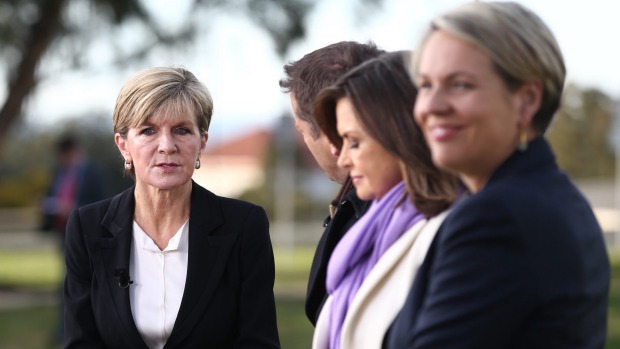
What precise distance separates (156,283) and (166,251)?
0.11 meters

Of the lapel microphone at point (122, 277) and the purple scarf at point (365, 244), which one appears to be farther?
the lapel microphone at point (122, 277)

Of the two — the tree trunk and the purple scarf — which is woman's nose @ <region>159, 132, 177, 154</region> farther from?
the tree trunk

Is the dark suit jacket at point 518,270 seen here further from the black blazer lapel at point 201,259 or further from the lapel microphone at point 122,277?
the lapel microphone at point 122,277

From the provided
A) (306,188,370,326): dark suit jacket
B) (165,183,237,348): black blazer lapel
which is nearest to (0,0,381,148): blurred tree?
(165,183,237,348): black blazer lapel

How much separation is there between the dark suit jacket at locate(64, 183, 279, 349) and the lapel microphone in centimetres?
1

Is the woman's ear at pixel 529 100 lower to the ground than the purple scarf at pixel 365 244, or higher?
higher

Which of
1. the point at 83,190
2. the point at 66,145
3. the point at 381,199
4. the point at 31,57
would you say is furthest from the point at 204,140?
the point at 31,57

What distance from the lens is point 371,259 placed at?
238cm

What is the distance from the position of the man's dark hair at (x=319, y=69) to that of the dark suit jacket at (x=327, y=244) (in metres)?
0.25

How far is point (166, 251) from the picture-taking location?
11.1 ft

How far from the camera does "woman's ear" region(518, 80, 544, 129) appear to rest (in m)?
1.96

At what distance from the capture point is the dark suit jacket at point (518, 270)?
1876mm

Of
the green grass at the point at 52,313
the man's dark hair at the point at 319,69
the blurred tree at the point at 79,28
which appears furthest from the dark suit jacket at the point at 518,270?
the blurred tree at the point at 79,28

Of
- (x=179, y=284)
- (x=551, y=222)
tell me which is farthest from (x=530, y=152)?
(x=179, y=284)
